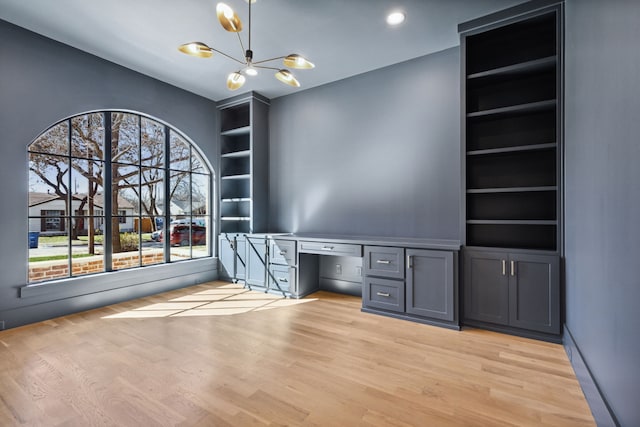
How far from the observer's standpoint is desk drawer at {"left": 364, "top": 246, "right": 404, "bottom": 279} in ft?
10.1

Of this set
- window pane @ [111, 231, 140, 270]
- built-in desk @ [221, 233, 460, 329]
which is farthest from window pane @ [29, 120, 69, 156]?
built-in desk @ [221, 233, 460, 329]

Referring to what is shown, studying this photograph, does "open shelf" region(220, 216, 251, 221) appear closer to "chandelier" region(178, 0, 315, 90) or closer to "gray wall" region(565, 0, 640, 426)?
"chandelier" region(178, 0, 315, 90)

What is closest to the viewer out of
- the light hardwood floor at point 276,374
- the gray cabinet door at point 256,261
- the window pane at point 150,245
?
the light hardwood floor at point 276,374

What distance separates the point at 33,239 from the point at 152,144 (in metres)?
1.82

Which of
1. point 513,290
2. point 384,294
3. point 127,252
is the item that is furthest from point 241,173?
point 513,290

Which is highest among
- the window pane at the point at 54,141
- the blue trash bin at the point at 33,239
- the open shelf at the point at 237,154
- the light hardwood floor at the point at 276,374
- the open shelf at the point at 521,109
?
the open shelf at the point at 237,154

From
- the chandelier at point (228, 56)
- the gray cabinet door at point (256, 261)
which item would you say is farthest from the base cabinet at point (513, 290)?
the gray cabinet door at point (256, 261)

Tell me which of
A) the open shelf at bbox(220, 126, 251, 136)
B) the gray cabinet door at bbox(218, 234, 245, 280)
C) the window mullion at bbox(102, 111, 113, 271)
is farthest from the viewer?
the open shelf at bbox(220, 126, 251, 136)

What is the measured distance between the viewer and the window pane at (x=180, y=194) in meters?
4.40

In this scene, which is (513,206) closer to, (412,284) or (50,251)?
(412,284)

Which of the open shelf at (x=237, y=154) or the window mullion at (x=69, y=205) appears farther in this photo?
the open shelf at (x=237, y=154)

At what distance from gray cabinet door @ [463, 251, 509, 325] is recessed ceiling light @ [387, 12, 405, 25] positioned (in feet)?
7.84

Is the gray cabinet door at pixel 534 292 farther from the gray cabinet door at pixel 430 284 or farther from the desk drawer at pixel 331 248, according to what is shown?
the desk drawer at pixel 331 248

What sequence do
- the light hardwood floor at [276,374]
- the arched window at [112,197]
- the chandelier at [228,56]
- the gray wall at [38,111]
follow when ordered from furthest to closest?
the arched window at [112,197], the gray wall at [38,111], the chandelier at [228,56], the light hardwood floor at [276,374]
